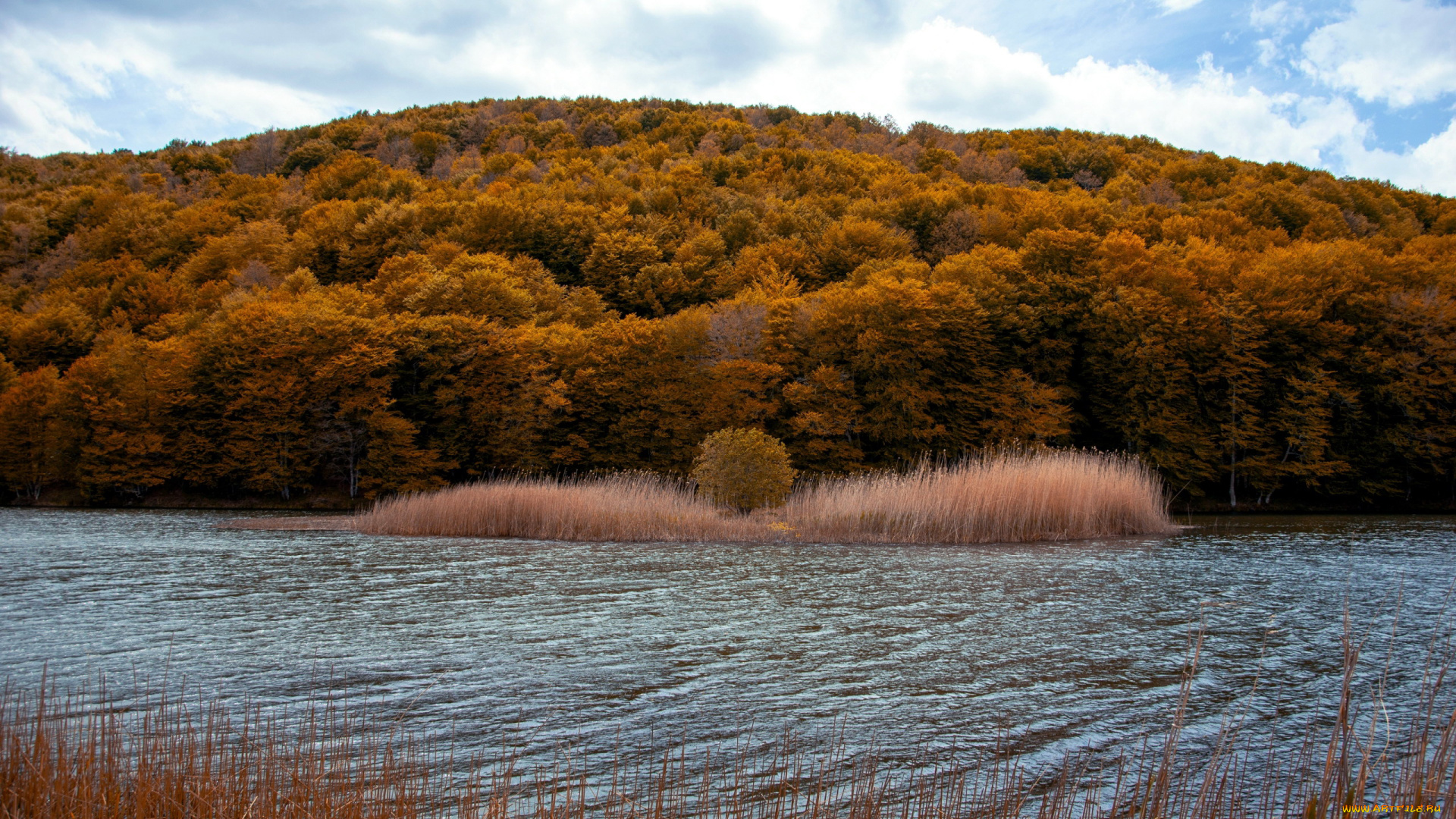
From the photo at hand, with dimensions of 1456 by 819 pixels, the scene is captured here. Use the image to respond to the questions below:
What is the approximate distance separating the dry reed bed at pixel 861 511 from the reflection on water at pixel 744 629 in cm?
139

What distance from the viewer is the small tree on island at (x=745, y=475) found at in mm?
23031

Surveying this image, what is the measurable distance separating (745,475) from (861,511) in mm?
3593

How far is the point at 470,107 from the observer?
117m

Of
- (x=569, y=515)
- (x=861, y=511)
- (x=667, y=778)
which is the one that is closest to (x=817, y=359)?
(x=861, y=511)

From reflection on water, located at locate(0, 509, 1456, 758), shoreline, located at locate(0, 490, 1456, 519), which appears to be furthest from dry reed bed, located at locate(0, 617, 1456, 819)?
shoreline, located at locate(0, 490, 1456, 519)

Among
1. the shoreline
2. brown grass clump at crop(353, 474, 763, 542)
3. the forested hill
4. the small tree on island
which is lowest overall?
the shoreline

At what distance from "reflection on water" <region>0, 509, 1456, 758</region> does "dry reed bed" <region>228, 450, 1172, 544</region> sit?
54.7 inches

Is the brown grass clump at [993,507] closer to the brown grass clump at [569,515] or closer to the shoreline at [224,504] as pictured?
the brown grass clump at [569,515]

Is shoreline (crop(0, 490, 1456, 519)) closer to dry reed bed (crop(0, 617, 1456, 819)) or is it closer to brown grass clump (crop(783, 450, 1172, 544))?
brown grass clump (crop(783, 450, 1172, 544))

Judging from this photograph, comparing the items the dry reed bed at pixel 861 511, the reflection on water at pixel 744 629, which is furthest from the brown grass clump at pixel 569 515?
the reflection on water at pixel 744 629

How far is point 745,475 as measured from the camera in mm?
23016

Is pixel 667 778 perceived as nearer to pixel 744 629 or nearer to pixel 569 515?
pixel 744 629

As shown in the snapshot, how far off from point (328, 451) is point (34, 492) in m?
15.2

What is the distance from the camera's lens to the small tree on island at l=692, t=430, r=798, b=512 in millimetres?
23031
